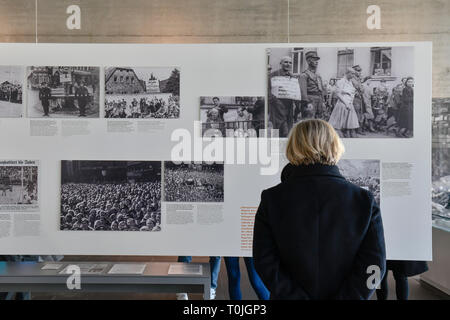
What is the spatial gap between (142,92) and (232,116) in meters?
0.73

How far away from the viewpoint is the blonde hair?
5.44 feet

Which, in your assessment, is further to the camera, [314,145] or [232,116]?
[232,116]

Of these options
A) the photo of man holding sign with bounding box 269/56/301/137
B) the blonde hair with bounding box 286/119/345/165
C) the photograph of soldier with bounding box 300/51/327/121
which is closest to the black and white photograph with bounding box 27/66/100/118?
the photo of man holding sign with bounding box 269/56/301/137

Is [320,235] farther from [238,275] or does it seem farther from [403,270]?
[403,270]

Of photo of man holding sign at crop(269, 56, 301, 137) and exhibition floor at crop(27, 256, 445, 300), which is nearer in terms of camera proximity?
photo of man holding sign at crop(269, 56, 301, 137)

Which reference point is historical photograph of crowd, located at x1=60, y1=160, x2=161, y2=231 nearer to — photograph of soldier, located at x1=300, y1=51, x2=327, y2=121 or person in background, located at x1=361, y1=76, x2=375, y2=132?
photograph of soldier, located at x1=300, y1=51, x2=327, y2=121

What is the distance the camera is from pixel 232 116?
2895mm

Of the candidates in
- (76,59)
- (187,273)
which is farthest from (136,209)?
(76,59)

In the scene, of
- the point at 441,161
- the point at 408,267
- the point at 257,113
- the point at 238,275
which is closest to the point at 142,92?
the point at 257,113

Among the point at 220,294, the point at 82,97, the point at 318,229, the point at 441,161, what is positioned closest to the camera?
the point at 318,229

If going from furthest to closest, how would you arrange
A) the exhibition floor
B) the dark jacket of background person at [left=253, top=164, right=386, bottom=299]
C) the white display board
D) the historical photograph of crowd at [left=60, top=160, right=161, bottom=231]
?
the exhibition floor < the historical photograph of crowd at [left=60, top=160, right=161, bottom=231] < the white display board < the dark jacket of background person at [left=253, top=164, right=386, bottom=299]

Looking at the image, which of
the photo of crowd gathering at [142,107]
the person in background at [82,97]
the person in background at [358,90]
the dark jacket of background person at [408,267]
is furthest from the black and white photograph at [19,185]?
the dark jacket of background person at [408,267]

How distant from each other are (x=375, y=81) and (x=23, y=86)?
9.09ft

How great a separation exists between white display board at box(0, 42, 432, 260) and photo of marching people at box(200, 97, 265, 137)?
2.2 inches
